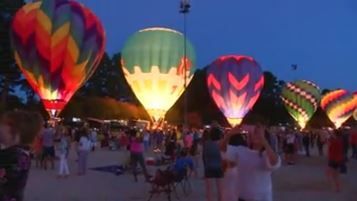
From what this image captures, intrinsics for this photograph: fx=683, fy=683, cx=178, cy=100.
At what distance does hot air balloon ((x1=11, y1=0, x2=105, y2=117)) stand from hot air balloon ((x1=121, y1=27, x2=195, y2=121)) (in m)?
8.90

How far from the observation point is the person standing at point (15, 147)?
13.1 ft

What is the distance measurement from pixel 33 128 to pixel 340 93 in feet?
239

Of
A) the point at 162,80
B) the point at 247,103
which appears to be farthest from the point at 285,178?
the point at 247,103

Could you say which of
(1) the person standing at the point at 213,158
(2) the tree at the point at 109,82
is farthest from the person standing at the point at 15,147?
(2) the tree at the point at 109,82

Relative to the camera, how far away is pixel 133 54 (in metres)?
43.2

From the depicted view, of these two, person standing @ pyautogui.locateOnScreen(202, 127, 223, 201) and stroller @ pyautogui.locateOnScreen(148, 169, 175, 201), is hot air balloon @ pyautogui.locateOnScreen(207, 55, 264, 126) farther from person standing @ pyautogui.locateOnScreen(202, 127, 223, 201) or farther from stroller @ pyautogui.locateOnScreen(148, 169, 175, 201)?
person standing @ pyautogui.locateOnScreen(202, 127, 223, 201)

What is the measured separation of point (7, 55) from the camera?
55.2m

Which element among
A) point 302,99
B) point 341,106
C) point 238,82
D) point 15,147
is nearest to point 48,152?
point 15,147

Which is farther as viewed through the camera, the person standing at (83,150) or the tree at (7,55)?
the tree at (7,55)

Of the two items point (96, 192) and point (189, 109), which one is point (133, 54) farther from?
point (189, 109)

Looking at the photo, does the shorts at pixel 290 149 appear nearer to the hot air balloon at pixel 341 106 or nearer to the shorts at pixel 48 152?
the shorts at pixel 48 152

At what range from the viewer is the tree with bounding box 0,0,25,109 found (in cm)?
5509

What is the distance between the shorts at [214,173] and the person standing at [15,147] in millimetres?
7465

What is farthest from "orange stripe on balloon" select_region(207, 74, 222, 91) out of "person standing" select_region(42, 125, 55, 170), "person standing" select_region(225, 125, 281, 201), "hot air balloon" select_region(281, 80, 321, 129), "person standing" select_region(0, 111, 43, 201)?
"person standing" select_region(0, 111, 43, 201)
